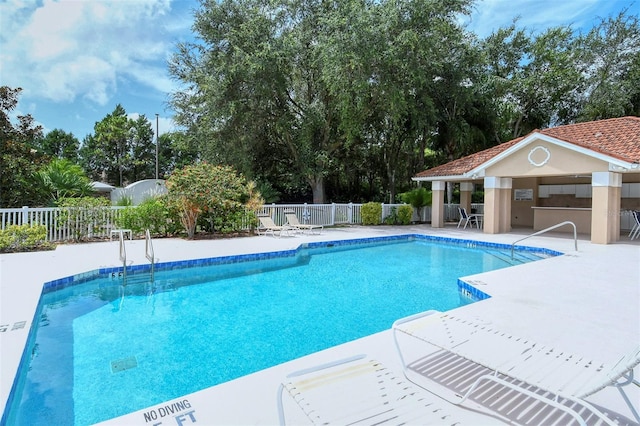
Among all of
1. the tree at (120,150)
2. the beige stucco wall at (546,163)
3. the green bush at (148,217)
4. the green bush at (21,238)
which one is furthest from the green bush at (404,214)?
the tree at (120,150)

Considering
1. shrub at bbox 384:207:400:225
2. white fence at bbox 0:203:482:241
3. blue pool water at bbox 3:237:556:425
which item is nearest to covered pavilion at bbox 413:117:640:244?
shrub at bbox 384:207:400:225

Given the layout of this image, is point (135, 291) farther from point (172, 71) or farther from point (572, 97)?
point (572, 97)

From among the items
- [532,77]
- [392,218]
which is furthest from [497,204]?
[532,77]

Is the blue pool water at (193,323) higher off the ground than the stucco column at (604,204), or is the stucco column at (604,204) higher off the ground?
the stucco column at (604,204)

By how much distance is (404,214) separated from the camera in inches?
768

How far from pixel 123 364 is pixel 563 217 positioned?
17.8 metres

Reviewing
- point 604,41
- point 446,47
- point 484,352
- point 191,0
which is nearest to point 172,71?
point 191,0

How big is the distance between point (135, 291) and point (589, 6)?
2753cm

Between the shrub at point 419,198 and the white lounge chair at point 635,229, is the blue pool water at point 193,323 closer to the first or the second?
the white lounge chair at point 635,229

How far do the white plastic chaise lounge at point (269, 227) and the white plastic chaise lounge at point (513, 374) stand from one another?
10723mm

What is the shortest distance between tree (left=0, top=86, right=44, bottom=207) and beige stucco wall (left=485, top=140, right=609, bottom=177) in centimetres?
1811

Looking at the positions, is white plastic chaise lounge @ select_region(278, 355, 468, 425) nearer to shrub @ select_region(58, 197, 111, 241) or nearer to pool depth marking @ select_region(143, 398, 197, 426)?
pool depth marking @ select_region(143, 398, 197, 426)

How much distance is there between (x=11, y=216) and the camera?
10.8 metres

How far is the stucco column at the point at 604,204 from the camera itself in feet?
39.7
